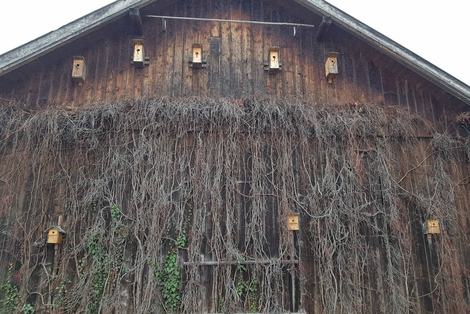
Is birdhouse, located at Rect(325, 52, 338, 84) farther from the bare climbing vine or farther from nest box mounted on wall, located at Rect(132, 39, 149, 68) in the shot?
nest box mounted on wall, located at Rect(132, 39, 149, 68)

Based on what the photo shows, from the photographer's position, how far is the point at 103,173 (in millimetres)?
5691

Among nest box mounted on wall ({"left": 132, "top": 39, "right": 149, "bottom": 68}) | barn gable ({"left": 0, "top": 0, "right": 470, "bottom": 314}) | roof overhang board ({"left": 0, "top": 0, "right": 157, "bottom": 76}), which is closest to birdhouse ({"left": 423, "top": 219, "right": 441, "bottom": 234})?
barn gable ({"left": 0, "top": 0, "right": 470, "bottom": 314})

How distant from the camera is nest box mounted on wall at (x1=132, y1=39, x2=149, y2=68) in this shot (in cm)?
616

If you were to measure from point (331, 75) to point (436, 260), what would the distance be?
11.4 feet

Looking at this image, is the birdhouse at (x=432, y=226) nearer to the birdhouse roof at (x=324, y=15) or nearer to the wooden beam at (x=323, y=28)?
the birdhouse roof at (x=324, y=15)

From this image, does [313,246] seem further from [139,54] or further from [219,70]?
[139,54]

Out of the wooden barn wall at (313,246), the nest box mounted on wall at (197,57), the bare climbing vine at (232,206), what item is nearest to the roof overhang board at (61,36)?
the bare climbing vine at (232,206)

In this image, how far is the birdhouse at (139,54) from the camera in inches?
243

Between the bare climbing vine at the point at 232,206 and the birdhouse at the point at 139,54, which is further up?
the birdhouse at the point at 139,54

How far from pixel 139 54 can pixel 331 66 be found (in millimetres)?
3398

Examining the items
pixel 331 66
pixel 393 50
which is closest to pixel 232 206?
pixel 331 66

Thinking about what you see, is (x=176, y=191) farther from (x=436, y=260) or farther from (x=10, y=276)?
(x=436, y=260)

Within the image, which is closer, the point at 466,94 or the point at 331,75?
the point at 466,94

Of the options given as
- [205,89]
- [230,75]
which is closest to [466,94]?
[230,75]
